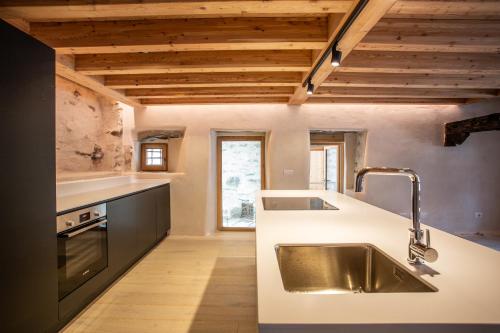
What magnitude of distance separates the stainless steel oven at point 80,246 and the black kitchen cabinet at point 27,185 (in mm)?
129

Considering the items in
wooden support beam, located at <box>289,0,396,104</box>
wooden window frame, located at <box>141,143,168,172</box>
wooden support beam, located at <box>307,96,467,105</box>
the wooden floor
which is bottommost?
the wooden floor

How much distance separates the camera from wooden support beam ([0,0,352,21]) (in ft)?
5.50

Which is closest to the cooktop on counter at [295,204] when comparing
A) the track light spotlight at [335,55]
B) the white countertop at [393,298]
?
the white countertop at [393,298]

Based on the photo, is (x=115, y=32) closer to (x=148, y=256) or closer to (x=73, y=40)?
(x=73, y=40)

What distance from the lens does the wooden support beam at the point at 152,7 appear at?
1678 mm

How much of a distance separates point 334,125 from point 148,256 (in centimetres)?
348

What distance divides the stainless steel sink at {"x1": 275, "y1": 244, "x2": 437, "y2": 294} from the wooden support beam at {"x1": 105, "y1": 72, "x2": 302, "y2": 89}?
240cm

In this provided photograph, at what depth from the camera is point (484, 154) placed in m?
4.45

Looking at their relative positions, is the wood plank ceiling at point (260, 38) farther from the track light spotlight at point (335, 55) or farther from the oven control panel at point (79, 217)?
the oven control panel at point (79, 217)

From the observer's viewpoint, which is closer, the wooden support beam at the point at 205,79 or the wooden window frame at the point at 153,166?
the wooden support beam at the point at 205,79

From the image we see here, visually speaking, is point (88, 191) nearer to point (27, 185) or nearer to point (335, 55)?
point (27, 185)

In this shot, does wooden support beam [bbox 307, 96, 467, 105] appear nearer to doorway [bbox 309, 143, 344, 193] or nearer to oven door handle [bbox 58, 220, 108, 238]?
doorway [bbox 309, 143, 344, 193]

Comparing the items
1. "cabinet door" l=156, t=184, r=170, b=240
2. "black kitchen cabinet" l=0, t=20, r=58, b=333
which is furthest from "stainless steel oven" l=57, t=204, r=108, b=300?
"cabinet door" l=156, t=184, r=170, b=240

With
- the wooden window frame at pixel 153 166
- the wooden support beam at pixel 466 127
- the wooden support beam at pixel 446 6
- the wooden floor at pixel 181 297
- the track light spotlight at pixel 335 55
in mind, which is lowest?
the wooden floor at pixel 181 297
